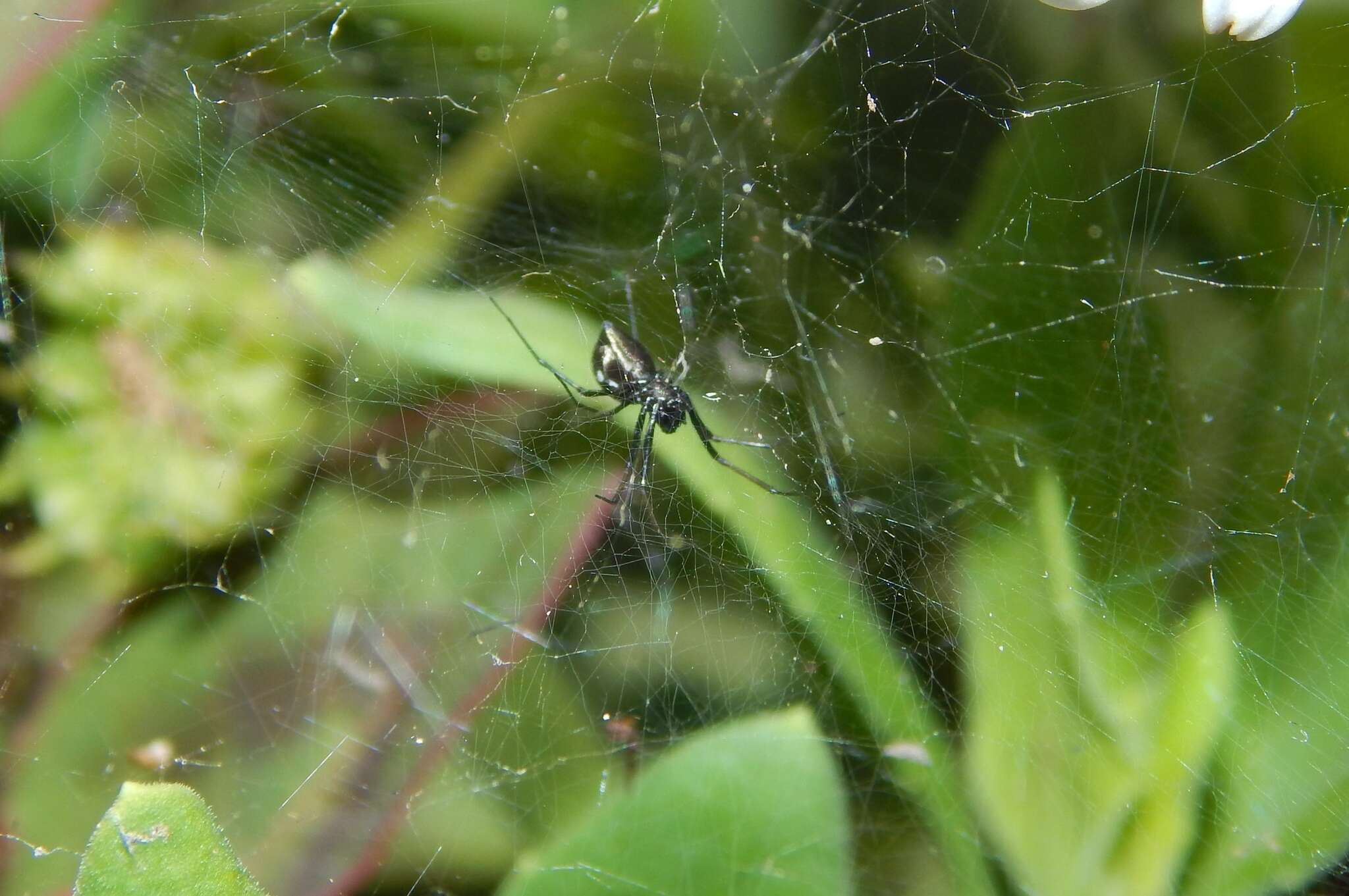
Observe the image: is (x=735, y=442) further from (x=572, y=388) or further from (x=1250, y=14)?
(x=1250, y=14)

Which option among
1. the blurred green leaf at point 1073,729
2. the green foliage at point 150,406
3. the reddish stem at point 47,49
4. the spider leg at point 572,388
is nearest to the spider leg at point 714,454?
the spider leg at point 572,388

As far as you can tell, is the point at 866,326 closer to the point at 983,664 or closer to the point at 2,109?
the point at 983,664

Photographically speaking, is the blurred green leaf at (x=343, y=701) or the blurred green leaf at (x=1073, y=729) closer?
the blurred green leaf at (x=1073, y=729)

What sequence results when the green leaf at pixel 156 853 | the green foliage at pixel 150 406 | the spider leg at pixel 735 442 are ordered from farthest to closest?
1. the green foliage at pixel 150 406
2. the spider leg at pixel 735 442
3. the green leaf at pixel 156 853

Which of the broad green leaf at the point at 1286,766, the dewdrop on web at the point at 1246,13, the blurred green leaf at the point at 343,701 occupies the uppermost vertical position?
the dewdrop on web at the point at 1246,13

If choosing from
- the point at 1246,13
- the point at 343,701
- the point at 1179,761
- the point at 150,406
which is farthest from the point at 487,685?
the point at 1246,13

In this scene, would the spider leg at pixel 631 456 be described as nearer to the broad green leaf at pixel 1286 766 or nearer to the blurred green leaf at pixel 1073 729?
the blurred green leaf at pixel 1073 729

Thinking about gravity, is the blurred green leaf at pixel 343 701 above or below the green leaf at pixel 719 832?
below
